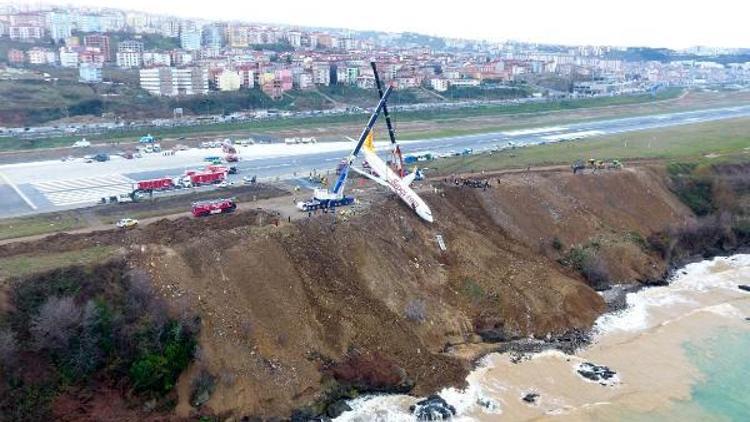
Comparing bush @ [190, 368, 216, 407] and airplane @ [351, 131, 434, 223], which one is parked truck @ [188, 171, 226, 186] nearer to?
airplane @ [351, 131, 434, 223]

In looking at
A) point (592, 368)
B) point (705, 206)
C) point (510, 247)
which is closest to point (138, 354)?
point (592, 368)

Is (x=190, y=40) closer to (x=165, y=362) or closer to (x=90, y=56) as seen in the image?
(x=90, y=56)

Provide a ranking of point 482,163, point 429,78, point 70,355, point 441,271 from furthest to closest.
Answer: point 429,78
point 482,163
point 441,271
point 70,355

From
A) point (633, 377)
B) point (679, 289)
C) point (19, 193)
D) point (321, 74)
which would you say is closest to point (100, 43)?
point (321, 74)

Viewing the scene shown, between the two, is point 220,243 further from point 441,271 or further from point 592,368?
point 592,368

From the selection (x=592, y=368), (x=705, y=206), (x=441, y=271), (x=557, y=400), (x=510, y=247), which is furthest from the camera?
(x=705, y=206)

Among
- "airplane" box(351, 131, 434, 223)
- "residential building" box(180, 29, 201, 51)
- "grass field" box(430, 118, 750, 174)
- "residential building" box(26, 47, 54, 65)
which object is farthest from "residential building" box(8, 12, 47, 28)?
"airplane" box(351, 131, 434, 223)

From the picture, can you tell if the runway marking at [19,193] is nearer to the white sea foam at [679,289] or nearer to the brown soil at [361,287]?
the brown soil at [361,287]
